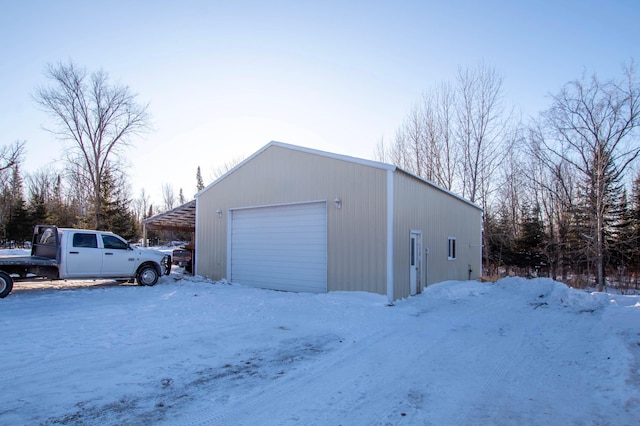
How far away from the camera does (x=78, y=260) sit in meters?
11.0

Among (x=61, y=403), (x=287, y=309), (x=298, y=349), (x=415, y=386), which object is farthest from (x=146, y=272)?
(x=415, y=386)

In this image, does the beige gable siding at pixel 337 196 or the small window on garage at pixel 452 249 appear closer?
the beige gable siding at pixel 337 196

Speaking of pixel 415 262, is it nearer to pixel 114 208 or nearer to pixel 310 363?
pixel 310 363

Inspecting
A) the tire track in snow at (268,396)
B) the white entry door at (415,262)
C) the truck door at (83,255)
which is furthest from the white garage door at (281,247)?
the tire track in snow at (268,396)

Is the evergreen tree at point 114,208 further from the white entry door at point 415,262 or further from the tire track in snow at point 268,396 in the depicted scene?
the tire track in snow at point 268,396

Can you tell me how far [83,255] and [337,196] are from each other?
7683 mm

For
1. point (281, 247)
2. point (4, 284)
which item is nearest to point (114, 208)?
point (4, 284)

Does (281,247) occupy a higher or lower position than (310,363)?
higher

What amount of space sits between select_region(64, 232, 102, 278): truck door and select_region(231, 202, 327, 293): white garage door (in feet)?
14.5

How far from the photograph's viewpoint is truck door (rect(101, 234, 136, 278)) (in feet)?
38.5

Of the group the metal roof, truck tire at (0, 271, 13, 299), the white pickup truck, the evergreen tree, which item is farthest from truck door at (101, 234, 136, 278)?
the evergreen tree

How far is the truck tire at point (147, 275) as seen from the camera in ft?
41.4

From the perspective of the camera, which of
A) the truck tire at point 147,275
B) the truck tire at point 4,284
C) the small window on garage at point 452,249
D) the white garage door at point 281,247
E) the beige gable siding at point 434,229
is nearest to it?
the truck tire at point 4,284

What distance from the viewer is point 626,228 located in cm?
2350
